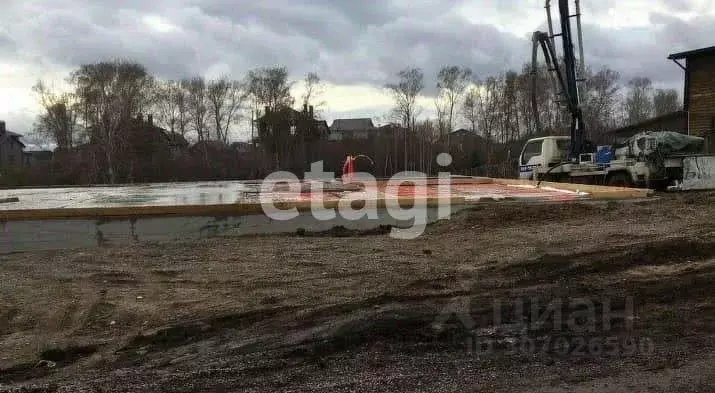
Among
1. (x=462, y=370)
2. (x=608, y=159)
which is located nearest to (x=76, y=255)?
(x=462, y=370)

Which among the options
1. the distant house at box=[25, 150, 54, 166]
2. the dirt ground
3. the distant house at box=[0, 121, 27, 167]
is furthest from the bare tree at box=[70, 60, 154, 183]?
the dirt ground

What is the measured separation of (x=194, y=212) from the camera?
11422 millimetres

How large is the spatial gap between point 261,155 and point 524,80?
26.1 metres

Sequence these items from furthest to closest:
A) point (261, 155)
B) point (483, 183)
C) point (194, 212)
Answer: point (261, 155), point (483, 183), point (194, 212)

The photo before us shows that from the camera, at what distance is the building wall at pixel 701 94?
1021 inches

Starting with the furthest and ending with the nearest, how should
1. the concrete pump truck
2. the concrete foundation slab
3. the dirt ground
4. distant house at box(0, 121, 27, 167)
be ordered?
distant house at box(0, 121, 27, 167) < the concrete pump truck < the concrete foundation slab < the dirt ground

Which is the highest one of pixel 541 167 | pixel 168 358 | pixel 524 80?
pixel 524 80

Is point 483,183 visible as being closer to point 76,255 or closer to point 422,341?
point 76,255

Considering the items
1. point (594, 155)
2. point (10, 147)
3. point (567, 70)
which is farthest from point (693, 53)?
point (10, 147)

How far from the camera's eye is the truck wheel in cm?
1782

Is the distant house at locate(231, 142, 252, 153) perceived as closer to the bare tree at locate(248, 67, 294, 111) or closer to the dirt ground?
the bare tree at locate(248, 67, 294, 111)

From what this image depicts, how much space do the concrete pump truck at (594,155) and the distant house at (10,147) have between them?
66206 millimetres

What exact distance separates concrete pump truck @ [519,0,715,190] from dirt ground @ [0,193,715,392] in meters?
8.44

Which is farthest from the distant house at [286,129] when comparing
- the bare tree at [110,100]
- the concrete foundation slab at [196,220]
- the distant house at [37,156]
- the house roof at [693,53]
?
the concrete foundation slab at [196,220]
